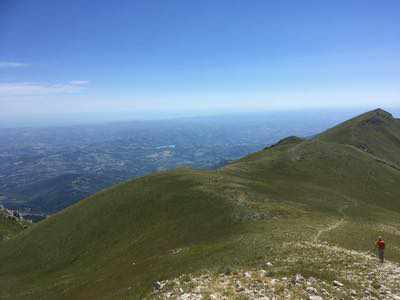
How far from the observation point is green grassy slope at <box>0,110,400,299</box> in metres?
31.0

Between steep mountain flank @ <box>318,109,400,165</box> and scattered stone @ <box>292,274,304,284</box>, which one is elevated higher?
scattered stone @ <box>292,274,304,284</box>

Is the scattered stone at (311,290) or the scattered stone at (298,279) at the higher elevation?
the scattered stone at (311,290)

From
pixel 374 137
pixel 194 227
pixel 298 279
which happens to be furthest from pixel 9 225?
pixel 374 137

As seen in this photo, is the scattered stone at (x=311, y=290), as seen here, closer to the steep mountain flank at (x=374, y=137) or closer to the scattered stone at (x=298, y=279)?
the scattered stone at (x=298, y=279)

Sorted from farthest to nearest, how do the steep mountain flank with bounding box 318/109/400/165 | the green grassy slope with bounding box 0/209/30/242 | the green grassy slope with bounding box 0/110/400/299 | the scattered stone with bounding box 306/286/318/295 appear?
the steep mountain flank with bounding box 318/109/400/165
the green grassy slope with bounding box 0/209/30/242
the green grassy slope with bounding box 0/110/400/299
the scattered stone with bounding box 306/286/318/295

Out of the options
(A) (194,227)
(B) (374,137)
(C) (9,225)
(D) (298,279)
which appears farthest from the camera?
(B) (374,137)

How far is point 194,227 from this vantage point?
146ft

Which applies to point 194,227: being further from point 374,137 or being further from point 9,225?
point 374,137

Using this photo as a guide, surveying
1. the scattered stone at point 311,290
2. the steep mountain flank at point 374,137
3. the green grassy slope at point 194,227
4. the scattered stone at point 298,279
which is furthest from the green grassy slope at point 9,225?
the steep mountain flank at point 374,137

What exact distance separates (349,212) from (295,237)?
2661 centimetres

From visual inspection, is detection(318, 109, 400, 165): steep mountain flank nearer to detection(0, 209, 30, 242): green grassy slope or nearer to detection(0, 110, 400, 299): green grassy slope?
detection(0, 110, 400, 299): green grassy slope

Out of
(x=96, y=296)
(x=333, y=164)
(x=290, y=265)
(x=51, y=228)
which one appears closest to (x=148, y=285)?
(x=96, y=296)

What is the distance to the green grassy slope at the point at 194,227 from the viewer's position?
31.0 metres

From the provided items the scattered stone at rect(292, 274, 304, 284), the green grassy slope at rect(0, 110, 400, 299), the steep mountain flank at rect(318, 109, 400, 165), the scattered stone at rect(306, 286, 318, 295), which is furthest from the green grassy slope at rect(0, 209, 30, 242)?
the steep mountain flank at rect(318, 109, 400, 165)
